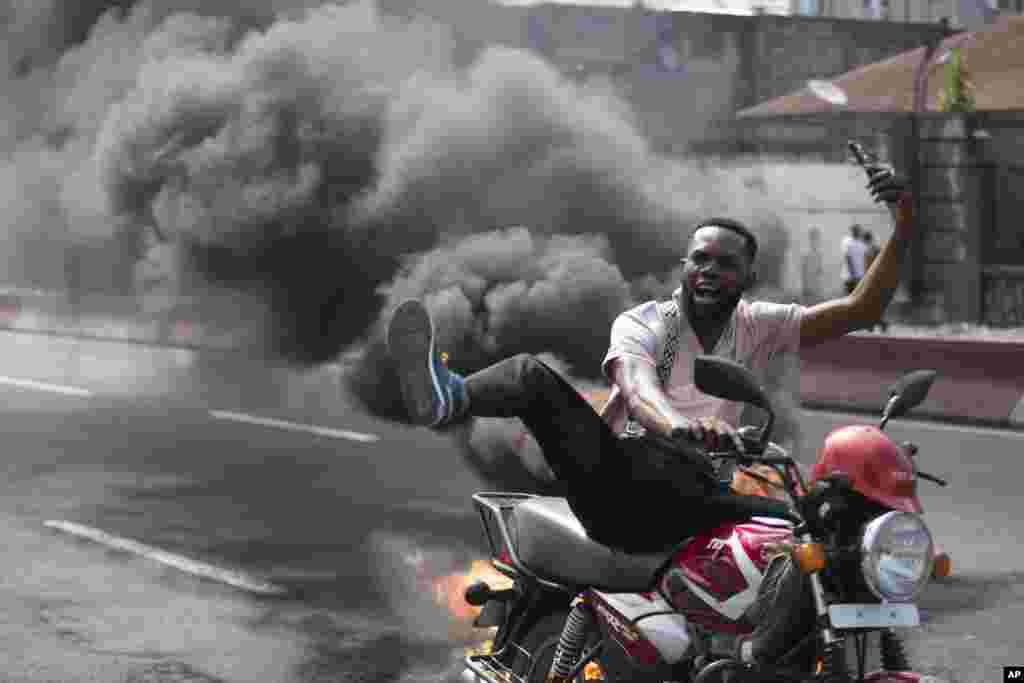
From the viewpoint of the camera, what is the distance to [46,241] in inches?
838

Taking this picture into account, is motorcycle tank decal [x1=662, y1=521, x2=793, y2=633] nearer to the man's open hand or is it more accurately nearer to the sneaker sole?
the sneaker sole

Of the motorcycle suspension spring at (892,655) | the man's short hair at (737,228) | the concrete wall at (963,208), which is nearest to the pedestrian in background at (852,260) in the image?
the concrete wall at (963,208)

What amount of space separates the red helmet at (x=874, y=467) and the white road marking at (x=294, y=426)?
30.9 feet

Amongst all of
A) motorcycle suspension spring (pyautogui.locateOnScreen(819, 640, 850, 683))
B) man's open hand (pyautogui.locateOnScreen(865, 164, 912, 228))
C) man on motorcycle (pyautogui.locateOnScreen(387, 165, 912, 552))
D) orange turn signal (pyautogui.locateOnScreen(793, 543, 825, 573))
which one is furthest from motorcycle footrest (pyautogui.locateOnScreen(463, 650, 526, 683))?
man's open hand (pyautogui.locateOnScreen(865, 164, 912, 228))

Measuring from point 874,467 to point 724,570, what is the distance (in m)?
0.52

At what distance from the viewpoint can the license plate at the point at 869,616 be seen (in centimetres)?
380

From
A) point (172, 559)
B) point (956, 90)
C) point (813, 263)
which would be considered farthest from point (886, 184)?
point (813, 263)

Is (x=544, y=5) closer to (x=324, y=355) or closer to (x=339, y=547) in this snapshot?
(x=324, y=355)

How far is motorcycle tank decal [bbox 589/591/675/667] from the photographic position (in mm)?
4375

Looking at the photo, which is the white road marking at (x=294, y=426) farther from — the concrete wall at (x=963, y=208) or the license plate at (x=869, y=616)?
the concrete wall at (x=963, y=208)

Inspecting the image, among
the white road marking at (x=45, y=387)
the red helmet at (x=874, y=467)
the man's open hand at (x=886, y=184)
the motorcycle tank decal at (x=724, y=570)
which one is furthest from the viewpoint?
the white road marking at (x=45, y=387)

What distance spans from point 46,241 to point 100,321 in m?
1.95

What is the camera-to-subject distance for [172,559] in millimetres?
8891

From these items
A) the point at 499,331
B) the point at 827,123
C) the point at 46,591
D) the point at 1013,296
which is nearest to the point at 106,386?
the point at 499,331
